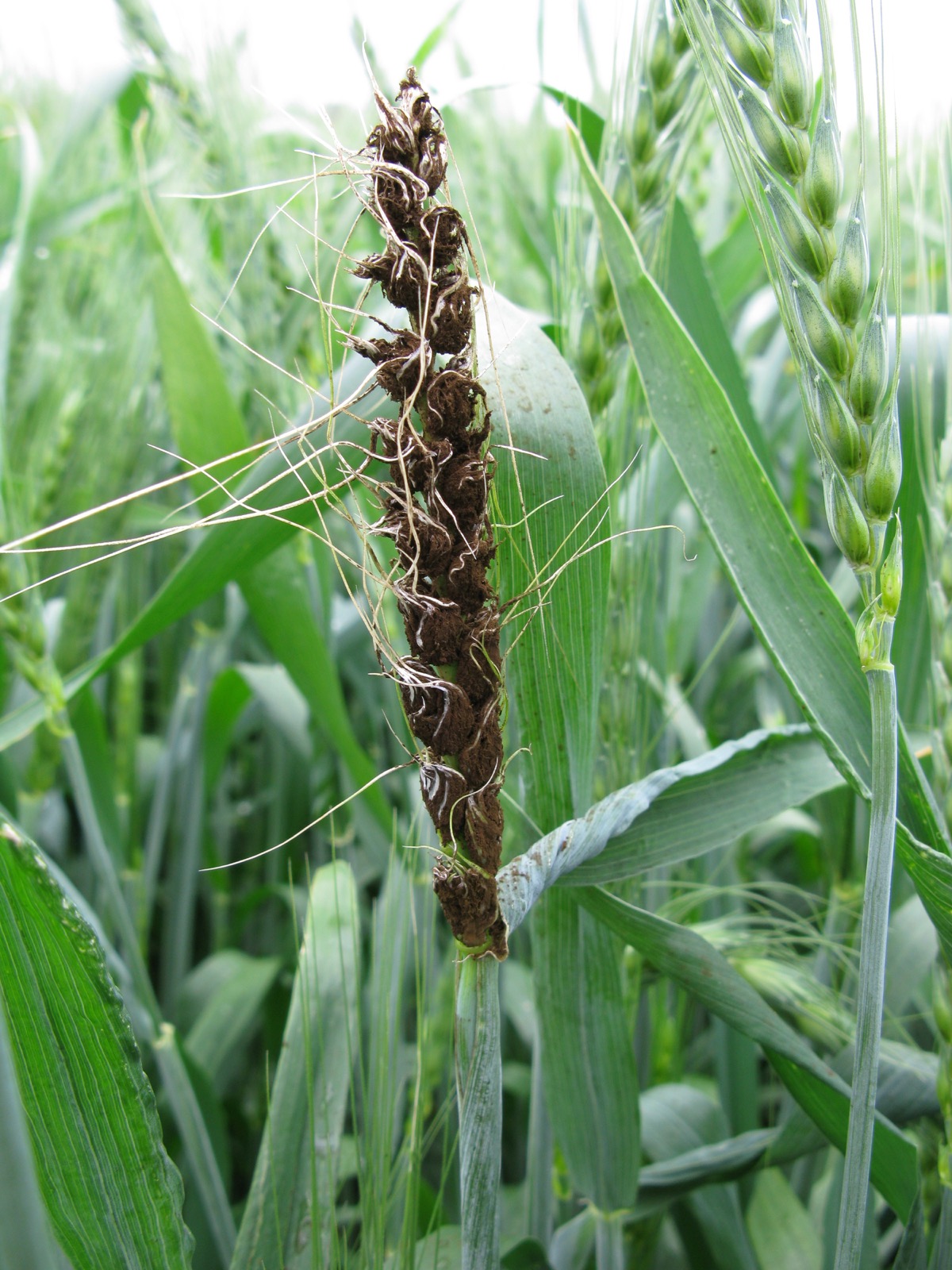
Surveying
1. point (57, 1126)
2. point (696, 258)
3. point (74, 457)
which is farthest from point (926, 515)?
point (74, 457)

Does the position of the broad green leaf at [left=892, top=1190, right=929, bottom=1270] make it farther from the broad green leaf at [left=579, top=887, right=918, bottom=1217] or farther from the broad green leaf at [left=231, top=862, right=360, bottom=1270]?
the broad green leaf at [left=231, top=862, right=360, bottom=1270]

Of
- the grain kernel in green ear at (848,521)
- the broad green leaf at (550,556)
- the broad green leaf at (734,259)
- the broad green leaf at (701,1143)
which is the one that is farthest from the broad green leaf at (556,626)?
the broad green leaf at (734,259)

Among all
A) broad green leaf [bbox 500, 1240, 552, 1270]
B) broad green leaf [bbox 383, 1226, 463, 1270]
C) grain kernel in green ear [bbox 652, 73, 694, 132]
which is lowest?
broad green leaf [bbox 500, 1240, 552, 1270]

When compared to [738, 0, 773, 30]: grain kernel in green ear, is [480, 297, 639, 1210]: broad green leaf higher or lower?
lower

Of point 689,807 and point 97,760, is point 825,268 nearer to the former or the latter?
point 689,807

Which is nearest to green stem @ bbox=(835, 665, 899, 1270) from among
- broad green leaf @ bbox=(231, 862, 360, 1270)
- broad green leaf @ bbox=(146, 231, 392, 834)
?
broad green leaf @ bbox=(231, 862, 360, 1270)

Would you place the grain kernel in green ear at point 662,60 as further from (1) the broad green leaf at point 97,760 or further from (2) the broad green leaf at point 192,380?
(1) the broad green leaf at point 97,760
